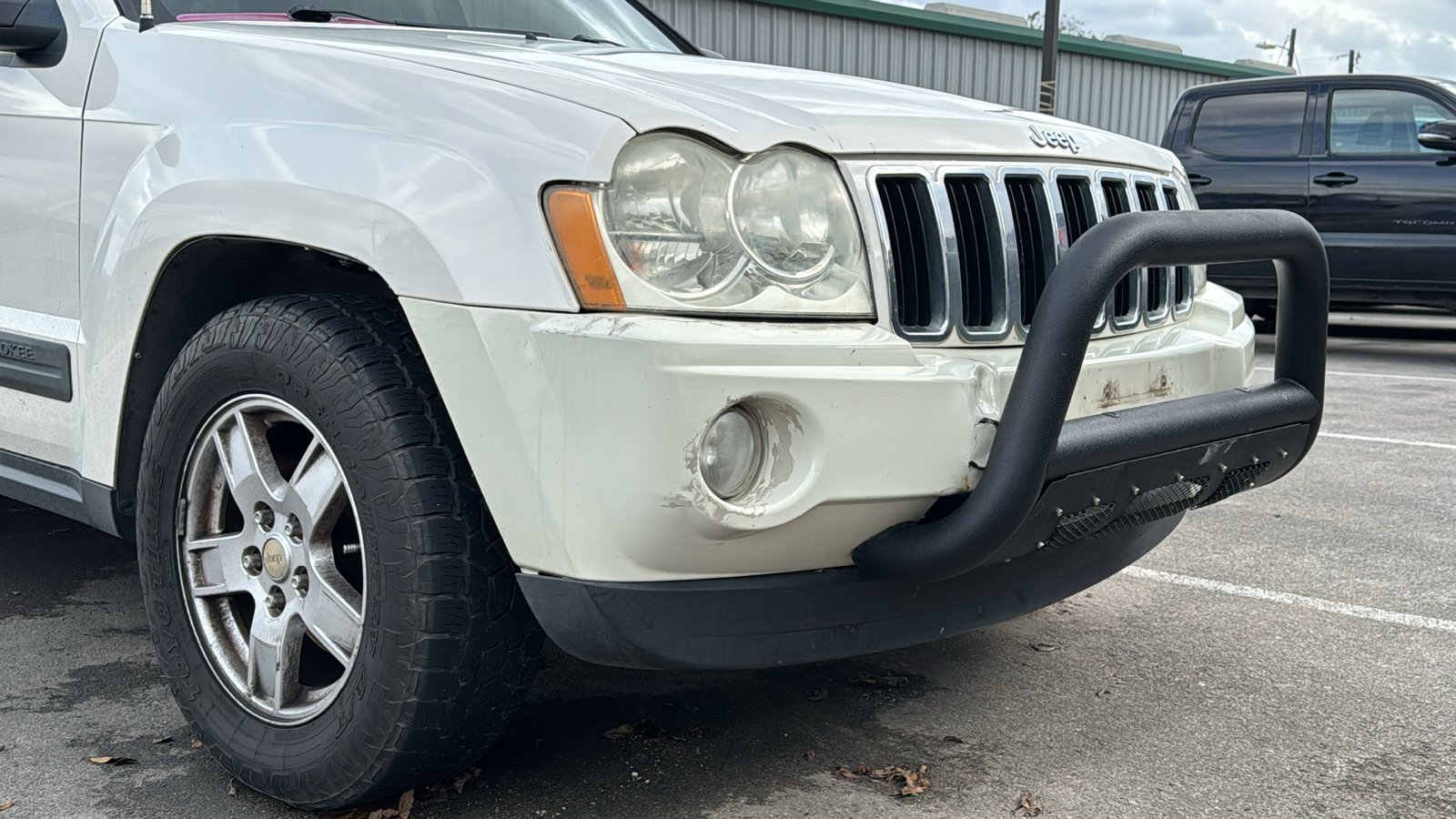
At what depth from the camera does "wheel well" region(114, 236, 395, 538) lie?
98.7 inches

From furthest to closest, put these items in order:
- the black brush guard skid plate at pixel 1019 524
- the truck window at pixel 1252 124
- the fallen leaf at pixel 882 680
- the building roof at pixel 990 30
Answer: the building roof at pixel 990 30, the truck window at pixel 1252 124, the fallen leaf at pixel 882 680, the black brush guard skid plate at pixel 1019 524

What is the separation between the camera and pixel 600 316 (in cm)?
192

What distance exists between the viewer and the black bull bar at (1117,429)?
206 centimetres

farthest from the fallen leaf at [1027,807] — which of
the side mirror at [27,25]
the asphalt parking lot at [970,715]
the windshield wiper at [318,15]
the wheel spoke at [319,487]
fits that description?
the side mirror at [27,25]

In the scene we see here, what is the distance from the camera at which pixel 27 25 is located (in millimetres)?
2713

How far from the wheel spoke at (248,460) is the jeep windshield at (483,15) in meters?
0.94

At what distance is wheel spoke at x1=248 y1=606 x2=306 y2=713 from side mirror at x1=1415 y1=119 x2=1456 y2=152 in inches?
317

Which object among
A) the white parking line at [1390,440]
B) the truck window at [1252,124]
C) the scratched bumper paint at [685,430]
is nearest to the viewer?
the scratched bumper paint at [685,430]

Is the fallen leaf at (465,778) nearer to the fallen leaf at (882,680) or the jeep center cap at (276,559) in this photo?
the jeep center cap at (276,559)

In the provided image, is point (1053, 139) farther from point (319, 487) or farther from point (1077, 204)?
point (319, 487)

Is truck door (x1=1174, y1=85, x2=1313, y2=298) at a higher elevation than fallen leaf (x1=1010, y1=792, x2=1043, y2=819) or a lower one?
higher

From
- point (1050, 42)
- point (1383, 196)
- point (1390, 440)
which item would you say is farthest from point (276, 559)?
point (1050, 42)

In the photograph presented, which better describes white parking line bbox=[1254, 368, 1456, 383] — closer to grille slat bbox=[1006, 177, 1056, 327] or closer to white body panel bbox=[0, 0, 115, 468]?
grille slat bbox=[1006, 177, 1056, 327]

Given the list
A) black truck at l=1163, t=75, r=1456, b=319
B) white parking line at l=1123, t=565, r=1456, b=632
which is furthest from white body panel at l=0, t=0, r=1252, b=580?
black truck at l=1163, t=75, r=1456, b=319
